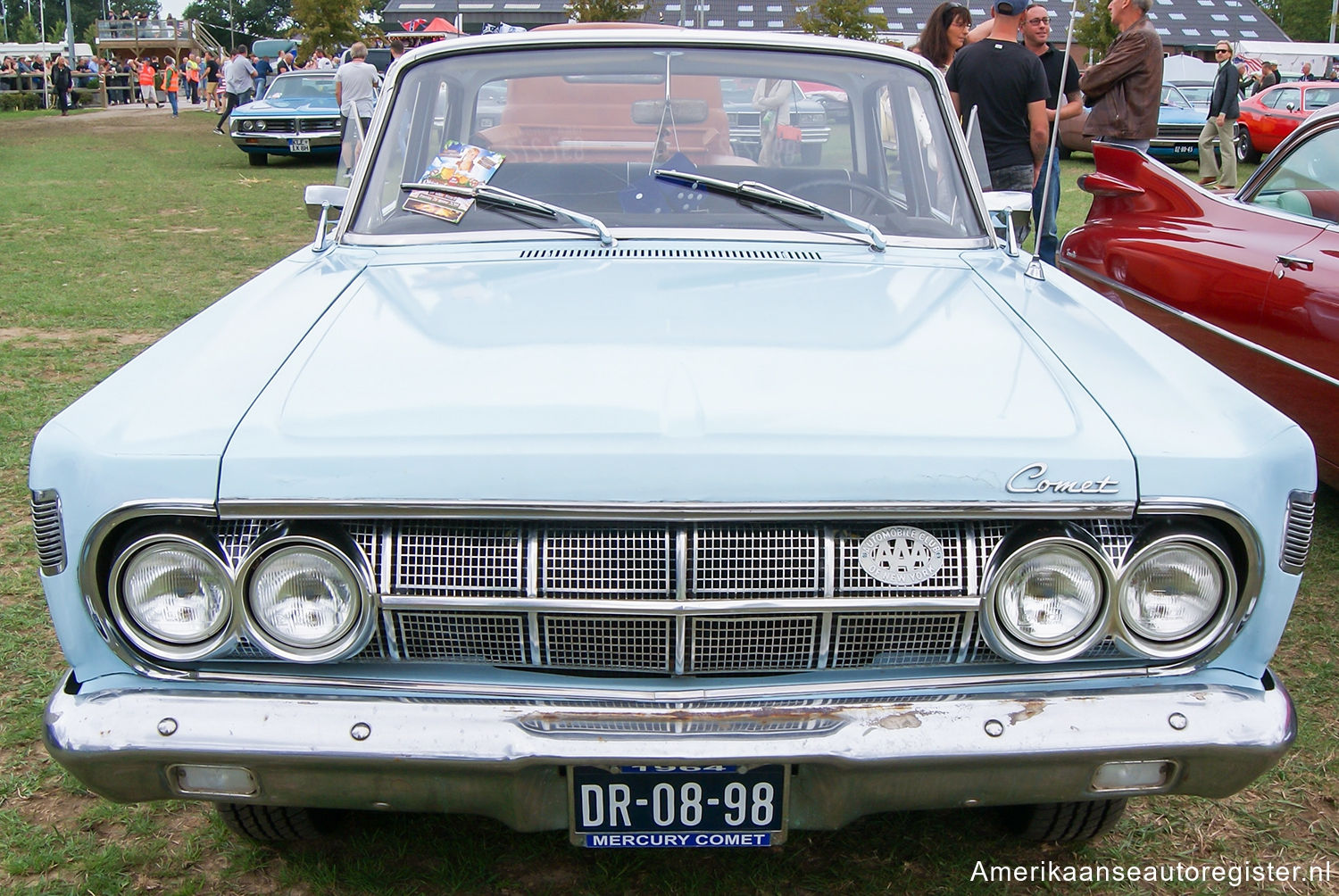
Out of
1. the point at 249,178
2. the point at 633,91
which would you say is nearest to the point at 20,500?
the point at 633,91

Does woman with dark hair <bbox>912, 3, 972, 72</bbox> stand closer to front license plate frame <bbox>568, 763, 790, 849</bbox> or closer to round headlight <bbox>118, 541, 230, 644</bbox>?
front license plate frame <bbox>568, 763, 790, 849</bbox>

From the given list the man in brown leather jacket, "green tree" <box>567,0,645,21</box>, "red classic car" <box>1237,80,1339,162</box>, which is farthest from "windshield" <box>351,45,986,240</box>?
"green tree" <box>567,0,645,21</box>

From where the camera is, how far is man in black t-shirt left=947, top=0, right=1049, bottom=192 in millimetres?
5891

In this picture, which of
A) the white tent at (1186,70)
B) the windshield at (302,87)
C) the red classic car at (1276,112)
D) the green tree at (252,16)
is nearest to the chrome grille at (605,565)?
the windshield at (302,87)

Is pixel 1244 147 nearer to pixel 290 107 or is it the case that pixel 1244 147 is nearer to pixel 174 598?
pixel 290 107

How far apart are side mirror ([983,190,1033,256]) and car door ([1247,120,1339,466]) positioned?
121cm

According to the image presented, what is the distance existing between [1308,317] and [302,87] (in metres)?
16.4

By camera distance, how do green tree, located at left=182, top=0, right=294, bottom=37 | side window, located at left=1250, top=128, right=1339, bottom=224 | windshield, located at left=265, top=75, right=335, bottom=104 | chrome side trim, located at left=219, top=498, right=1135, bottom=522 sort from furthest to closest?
→ green tree, located at left=182, top=0, right=294, bottom=37 → windshield, located at left=265, top=75, right=335, bottom=104 → side window, located at left=1250, top=128, right=1339, bottom=224 → chrome side trim, located at left=219, top=498, right=1135, bottom=522

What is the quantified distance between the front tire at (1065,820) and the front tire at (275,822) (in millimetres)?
1428

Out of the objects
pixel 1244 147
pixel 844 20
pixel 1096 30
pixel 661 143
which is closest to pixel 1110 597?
pixel 661 143

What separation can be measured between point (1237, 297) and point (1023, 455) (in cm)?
277

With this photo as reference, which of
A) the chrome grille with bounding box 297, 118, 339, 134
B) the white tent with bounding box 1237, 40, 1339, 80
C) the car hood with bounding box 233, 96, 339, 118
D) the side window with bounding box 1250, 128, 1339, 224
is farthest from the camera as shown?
the white tent with bounding box 1237, 40, 1339, 80

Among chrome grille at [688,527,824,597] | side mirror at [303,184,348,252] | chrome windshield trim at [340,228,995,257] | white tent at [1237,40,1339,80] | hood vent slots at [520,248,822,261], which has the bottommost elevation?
chrome grille at [688,527,824,597]

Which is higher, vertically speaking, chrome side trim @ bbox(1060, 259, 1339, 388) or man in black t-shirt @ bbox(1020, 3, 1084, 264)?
man in black t-shirt @ bbox(1020, 3, 1084, 264)
